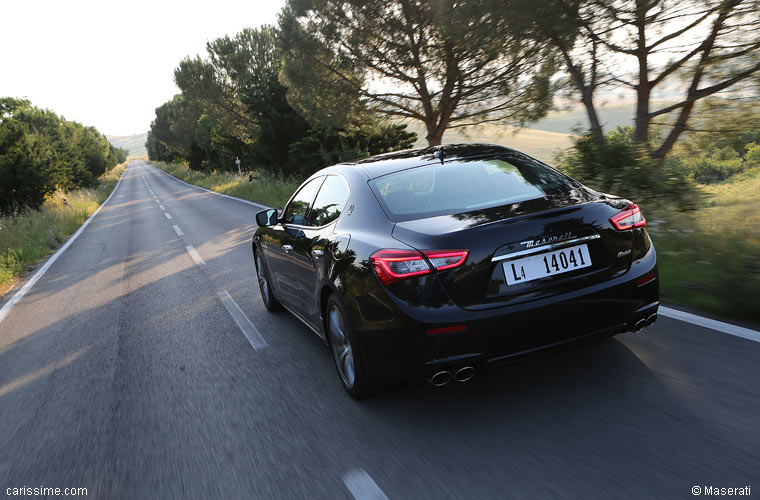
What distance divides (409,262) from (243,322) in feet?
11.1

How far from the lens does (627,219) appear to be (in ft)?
10.4

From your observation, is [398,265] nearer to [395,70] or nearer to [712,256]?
[712,256]

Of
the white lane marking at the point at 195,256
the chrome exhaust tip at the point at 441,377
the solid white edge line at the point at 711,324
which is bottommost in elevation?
the white lane marking at the point at 195,256

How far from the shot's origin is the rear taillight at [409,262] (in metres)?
2.78

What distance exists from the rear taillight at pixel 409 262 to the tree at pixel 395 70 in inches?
394

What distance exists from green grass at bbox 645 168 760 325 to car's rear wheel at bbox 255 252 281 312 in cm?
369

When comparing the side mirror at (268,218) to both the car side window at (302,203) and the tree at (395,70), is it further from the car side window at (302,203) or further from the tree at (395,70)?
the tree at (395,70)

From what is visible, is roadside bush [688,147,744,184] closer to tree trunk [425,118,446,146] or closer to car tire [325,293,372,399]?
car tire [325,293,372,399]

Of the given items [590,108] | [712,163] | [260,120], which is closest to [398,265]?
[712,163]

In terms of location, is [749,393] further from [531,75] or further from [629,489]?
[531,75]

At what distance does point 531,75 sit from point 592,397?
10.1 m

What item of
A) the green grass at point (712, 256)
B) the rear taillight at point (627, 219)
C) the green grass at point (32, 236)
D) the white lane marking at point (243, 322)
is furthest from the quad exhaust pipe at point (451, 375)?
the green grass at point (32, 236)

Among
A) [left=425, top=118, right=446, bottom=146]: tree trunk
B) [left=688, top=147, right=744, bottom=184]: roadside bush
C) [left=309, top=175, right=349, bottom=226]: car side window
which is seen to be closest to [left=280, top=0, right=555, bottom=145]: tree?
[left=425, top=118, right=446, bottom=146]: tree trunk

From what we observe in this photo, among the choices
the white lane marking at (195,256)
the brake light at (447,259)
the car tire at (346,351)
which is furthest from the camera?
the white lane marking at (195,256)
